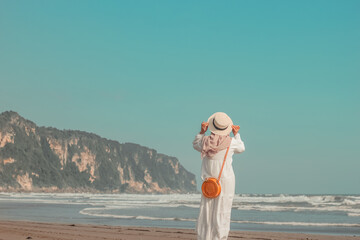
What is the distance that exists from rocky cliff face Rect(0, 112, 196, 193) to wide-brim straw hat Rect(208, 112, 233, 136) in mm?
89221

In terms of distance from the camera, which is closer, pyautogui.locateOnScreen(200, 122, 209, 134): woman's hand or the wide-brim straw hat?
the wide-brim straw hat

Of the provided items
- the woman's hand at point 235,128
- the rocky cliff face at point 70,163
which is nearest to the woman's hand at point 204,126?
the woman's hand at point 235,128

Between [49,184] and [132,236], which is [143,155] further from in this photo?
[132,236]

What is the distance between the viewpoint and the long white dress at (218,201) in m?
5.92

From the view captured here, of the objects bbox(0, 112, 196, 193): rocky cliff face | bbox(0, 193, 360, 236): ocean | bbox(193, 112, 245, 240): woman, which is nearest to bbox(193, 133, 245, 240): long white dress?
bbox(193, 112, 245, 240): woman

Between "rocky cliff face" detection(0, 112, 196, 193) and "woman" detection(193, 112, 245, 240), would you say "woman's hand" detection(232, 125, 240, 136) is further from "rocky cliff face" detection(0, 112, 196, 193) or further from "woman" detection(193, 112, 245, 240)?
"rocky cliff face" detection(0, 112, 196, 193)

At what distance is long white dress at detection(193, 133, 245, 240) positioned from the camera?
19.4ft

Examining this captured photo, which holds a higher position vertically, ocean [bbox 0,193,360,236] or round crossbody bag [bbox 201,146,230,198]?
round crossbody bag [bbox 201,146,230,198]

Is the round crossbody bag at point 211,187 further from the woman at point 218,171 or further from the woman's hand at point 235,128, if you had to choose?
the woman's hand at point 235,128

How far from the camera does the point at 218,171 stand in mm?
5941

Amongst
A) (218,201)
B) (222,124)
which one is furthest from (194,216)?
(222,124)

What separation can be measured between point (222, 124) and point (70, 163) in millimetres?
115259

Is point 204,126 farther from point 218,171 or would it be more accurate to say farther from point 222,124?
point 218,171

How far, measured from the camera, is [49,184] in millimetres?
104938
